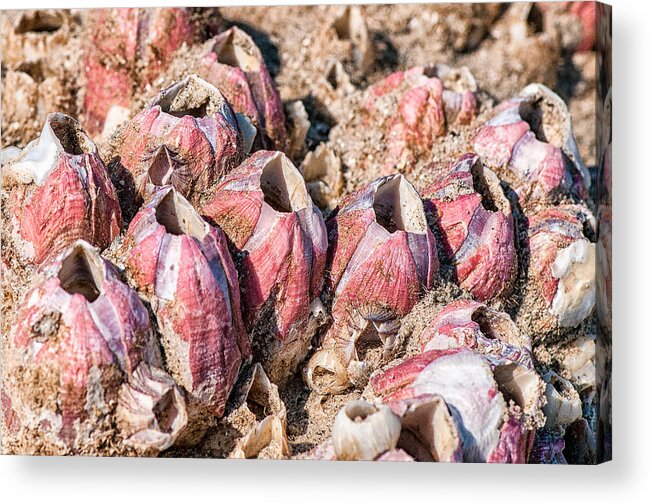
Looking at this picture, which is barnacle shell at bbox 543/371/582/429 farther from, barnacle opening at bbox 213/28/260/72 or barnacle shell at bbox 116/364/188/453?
barnacle opening at bbox 213/28/260/72

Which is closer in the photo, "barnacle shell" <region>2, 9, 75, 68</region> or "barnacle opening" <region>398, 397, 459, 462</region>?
"barnacle opening" <region>398, 397, 459, 462</region>

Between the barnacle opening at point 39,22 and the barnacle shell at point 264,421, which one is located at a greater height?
the barnacle opening at point 39,22

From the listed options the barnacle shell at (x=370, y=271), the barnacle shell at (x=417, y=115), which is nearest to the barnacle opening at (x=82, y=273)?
the barnacle shell at (x=370, y=271)

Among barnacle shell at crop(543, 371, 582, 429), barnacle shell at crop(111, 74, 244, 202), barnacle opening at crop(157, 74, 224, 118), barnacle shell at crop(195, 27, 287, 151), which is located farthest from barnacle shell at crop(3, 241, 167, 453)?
barnacle shell at crop(543, 371, 582, 429)

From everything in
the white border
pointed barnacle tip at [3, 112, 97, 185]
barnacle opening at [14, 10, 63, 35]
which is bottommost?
the white border

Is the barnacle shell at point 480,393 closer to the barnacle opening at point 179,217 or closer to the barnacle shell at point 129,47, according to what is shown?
the barnacle opening at point 179,217

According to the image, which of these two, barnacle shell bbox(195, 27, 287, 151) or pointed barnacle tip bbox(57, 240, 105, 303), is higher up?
barnacle shell bbox(195, 27, 287, 151)

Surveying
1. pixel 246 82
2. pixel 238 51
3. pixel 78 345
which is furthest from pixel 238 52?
pixel 78 345
